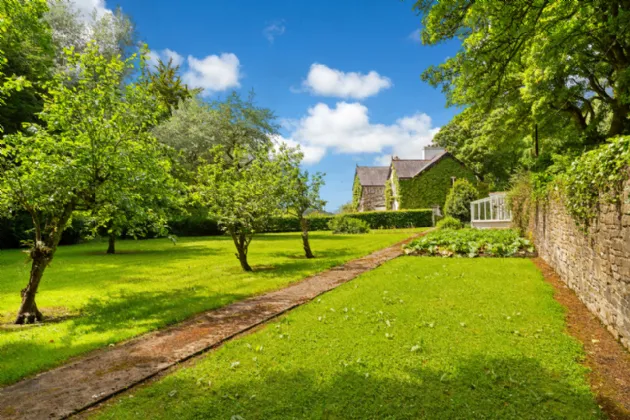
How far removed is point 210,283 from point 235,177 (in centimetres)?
401

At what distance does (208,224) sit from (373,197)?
26.4 metres

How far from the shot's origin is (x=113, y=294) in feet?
29.2

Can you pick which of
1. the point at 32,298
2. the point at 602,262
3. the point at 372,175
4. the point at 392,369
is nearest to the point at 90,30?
the point at 32,298

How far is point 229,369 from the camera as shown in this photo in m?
4.19

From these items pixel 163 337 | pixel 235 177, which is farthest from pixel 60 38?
pixel 163 337

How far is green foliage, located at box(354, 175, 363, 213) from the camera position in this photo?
52500mm

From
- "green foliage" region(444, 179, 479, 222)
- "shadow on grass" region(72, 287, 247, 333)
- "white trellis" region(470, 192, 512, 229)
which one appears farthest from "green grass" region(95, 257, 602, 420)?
"green foliage" region(444, 179, 479, 222)

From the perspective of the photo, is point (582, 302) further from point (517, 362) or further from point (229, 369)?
point (229, 369)

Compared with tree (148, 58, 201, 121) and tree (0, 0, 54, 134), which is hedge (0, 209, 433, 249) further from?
tree (148, 58, 201, 121)

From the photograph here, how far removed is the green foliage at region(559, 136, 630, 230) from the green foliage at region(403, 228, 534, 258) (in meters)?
5.67

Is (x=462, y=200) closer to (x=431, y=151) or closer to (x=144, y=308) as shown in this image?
(x=431, y=151)

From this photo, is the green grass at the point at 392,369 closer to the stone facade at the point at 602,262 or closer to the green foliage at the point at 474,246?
the stone facade at the point at 602,262

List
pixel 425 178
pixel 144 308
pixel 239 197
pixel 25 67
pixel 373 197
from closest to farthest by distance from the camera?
pixel 144 308
pixel 239 197
pixel 25 67
pixel 425 178
pixel 373 197

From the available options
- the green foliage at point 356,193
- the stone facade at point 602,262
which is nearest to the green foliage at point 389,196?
the green foliage at point 356,193
